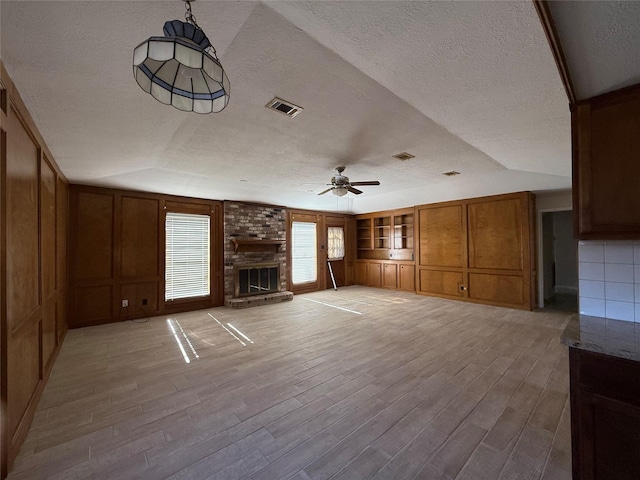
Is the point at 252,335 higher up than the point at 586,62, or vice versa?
the point at 586,62

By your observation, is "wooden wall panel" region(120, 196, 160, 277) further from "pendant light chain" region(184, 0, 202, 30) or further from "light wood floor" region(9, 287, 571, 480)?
"pendant light chain" region(184, 0, 202, 30)

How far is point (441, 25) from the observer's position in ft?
4.08

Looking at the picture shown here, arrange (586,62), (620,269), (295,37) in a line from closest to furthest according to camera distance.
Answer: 1. (586,62)
2. (295,37)
3. (620,269)

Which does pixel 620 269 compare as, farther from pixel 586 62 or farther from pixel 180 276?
pixel 180 276

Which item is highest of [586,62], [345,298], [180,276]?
[586,62]

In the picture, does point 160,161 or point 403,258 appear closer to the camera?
point 160,161

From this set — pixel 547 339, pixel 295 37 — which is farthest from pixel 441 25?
pixel 547 339

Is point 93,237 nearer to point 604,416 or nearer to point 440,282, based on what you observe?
point 604,416

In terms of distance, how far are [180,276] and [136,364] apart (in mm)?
2765

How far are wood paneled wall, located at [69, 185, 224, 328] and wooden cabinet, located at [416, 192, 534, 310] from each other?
586 cm

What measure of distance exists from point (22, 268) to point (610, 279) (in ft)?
14.0

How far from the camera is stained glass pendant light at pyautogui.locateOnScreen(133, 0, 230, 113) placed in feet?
3.26

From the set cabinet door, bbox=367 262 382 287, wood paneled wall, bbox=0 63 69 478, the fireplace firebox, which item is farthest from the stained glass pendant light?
cabinet door, bbox=367 262 382 287

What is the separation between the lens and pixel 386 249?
846cm
